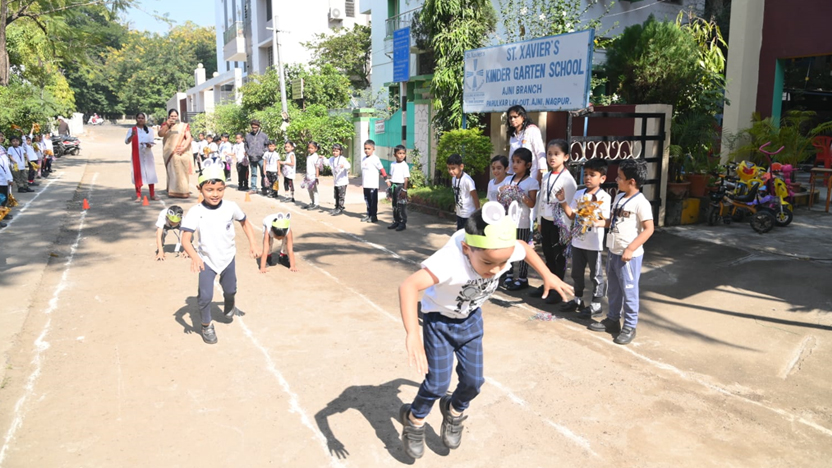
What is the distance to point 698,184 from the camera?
11211 millimetres

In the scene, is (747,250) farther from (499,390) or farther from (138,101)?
(138,101)

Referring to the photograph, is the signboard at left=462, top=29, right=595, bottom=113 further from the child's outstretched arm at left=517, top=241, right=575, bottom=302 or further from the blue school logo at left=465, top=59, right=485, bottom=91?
the child's outstretched arm at left=517, top=241, right=575, bottom=302

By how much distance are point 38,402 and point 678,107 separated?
12160 millimetres

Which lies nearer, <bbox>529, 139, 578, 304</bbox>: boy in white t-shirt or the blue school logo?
<bbox>529, 139, 578, 304</bbox>: boy in white t-shirt

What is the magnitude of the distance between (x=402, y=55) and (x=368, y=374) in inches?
674

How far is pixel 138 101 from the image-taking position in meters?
80.4

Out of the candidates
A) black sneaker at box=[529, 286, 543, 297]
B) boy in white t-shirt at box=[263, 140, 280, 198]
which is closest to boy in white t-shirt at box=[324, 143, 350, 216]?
boy in white t-shirt at box=[263, 140, 280, 198]

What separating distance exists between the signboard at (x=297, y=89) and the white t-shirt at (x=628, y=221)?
21319mm

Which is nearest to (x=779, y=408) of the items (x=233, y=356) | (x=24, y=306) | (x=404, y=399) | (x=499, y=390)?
(x=499, y=390)

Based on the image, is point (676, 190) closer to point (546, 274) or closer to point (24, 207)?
point (546, 274)

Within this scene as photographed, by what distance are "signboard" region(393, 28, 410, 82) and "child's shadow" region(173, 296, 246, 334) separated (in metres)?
14.9

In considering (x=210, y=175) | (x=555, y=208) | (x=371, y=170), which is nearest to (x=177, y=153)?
(x=371, y=170)

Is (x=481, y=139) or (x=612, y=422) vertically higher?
(x=481, y=139)

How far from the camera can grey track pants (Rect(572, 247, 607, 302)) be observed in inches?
256
